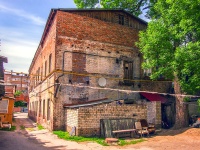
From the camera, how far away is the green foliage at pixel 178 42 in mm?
12695

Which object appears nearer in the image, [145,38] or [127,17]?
[145,38]

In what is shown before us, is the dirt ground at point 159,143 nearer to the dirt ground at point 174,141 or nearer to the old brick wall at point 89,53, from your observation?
the dirt ground at point 174,141

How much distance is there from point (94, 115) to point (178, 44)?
779 cm

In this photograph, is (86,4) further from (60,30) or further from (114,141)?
(114,141)

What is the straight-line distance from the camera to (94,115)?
13164 mm

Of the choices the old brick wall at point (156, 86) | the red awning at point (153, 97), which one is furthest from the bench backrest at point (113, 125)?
the old brick wall at point (156, 86)

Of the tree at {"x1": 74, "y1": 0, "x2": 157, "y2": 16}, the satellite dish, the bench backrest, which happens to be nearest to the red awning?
the satellite dish

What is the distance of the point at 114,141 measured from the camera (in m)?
11.7

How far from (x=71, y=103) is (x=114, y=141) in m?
4.83

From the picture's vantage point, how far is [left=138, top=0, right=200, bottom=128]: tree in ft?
41.7

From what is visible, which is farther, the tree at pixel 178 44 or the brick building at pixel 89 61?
the brick building at pixel 89 61

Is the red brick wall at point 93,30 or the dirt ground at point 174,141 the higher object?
the red brick wall at point 93,30

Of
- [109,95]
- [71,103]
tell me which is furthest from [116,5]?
[71,103]

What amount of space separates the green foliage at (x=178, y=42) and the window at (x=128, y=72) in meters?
3.24
